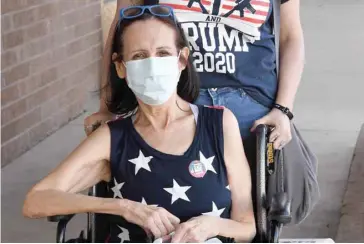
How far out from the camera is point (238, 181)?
2424 mm

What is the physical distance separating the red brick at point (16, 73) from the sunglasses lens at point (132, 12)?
283cm

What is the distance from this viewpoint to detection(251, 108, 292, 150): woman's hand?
263 centimetres

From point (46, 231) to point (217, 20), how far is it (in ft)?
7.03

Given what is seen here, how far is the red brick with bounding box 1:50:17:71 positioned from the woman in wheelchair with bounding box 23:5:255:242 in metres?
2.73

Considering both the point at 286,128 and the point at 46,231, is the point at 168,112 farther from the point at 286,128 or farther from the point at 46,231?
the point at 46,231

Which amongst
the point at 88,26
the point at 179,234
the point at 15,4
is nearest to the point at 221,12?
the point at 179,234

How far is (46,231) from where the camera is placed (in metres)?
4.35

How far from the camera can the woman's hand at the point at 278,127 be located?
2.63 m

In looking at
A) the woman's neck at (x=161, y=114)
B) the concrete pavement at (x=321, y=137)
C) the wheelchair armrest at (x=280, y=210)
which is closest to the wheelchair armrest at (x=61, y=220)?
the woman's neck at (x=161, y=114)

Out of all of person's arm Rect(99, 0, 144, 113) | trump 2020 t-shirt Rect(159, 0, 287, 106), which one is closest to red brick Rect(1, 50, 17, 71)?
person's arm Rect(99, 0, 144, 113)

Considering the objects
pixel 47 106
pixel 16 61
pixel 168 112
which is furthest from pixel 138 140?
pixel 47 106

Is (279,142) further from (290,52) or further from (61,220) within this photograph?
(61,220)

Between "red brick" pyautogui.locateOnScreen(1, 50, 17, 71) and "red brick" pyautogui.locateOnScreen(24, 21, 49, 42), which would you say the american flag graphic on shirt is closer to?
"red brick" pyautogui.locateOnScreen(1, 50, 17, 71)

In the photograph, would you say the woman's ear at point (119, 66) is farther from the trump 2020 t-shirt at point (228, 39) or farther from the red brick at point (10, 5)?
the red brick at point (10, 5)
